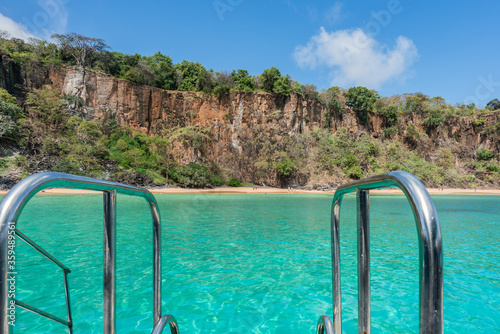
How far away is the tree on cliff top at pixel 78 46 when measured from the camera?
32.3 m

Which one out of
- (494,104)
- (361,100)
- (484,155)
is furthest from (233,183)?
(494,104)

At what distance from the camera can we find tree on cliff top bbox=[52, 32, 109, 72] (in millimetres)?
32312

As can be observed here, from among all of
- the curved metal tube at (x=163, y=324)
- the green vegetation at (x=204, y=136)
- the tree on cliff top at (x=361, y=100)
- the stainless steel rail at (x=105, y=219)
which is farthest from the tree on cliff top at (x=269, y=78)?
the curved metal tube at (x=163, y=324)

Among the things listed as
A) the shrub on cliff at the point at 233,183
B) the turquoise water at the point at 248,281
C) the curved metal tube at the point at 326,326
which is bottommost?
the turquoise water at the point at 248,281

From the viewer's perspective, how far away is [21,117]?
25625 millimetres

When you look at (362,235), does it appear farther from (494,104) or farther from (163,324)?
(494,104)

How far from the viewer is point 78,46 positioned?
3281 cm

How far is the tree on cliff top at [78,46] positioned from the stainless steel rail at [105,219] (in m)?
37.6

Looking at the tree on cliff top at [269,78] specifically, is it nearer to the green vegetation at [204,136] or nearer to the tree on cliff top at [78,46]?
the green vegetation at [204,136]

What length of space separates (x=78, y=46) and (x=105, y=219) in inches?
1590

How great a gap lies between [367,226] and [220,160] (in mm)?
34081

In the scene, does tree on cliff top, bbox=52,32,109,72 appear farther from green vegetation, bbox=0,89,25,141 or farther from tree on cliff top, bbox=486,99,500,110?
tree on cliff top, bbox=486,99,500,110

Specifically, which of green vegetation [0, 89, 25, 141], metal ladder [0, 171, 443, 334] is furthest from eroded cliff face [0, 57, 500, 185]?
metal ladder [0, 171, 443, 334]

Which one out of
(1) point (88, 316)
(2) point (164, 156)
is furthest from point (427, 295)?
(2) point (164, 156)
